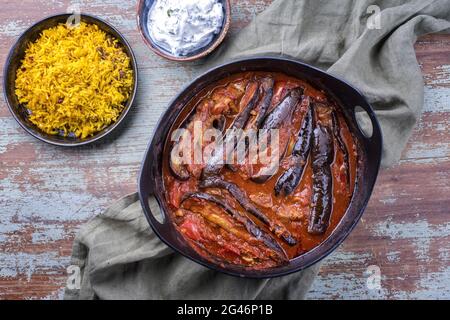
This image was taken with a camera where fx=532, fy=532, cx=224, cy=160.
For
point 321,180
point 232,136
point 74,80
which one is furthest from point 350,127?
point 74,80

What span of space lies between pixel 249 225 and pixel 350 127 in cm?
64

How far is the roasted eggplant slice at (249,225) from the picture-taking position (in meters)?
2.34

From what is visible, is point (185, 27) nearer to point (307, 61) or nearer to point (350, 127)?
point (307, 61)

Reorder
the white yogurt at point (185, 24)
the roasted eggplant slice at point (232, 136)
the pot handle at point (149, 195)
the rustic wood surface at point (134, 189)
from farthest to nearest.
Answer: the rustic wood surface at point (134, 189) → the white yogurt at point (185, 24) → the roasted eggplant slice at point (232, 136) → the pot handle at point (149, 195)

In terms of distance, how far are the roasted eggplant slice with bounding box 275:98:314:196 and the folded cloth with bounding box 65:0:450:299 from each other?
14.1 inches

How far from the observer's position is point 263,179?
7.72ft

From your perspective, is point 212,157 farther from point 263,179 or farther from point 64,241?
point 64,241

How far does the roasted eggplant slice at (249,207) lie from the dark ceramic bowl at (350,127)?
0.12 meters

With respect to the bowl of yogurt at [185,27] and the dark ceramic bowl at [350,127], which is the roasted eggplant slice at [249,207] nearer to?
the dark ceramic bowl at [350,127]

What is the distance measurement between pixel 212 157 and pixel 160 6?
796mm

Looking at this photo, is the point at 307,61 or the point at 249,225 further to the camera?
the point at 307,61

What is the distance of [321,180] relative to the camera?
2361mm

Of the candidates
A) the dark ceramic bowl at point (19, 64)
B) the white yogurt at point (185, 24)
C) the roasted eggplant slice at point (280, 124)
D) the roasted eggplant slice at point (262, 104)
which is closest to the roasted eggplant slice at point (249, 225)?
the roasted eggplant slice at point (280, 124)

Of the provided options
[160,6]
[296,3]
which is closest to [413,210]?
[296,3]
